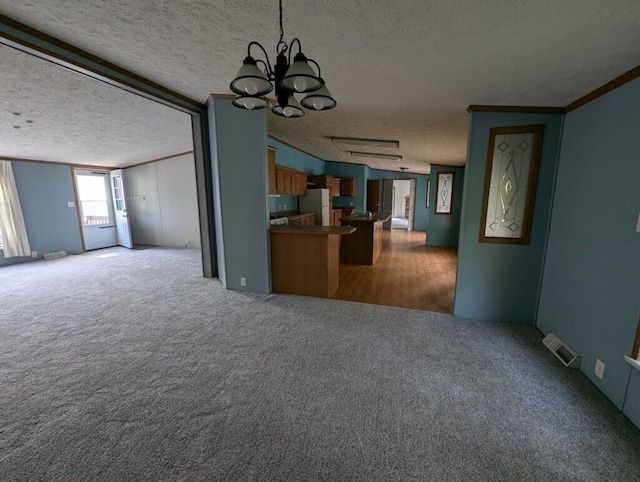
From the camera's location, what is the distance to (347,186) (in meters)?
8.92

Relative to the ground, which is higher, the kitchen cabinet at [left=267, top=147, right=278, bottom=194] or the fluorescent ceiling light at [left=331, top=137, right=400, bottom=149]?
the fluorescent ceiling light at [left=331, top=137, right=400, bottom=149]

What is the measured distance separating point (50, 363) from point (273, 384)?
6.22 ft

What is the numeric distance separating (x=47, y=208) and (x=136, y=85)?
5659 millimetres

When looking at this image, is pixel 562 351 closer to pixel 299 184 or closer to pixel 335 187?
pixel 299 184

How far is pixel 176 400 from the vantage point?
182cm

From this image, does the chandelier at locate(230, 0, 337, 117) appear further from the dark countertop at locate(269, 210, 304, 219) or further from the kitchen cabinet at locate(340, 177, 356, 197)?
the kitchen cabinet at locate(340, 177, 356, 197)

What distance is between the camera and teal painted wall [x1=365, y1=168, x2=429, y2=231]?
9484 mm

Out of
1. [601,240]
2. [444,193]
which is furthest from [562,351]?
[444,193]

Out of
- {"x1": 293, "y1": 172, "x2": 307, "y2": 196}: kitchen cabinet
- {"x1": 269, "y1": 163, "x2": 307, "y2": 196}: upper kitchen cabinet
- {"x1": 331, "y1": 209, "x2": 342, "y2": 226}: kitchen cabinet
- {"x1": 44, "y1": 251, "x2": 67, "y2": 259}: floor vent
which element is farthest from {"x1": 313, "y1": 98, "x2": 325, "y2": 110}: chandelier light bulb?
{"x1": 44, "y1": 251, "x2": 67, "y2": 259}: floor vent

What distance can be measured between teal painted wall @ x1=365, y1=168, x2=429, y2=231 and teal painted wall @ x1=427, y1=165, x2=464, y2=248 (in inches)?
88.4

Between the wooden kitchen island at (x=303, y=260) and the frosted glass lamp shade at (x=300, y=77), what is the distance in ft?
7.04

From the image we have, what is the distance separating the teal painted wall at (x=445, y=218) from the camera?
708cm

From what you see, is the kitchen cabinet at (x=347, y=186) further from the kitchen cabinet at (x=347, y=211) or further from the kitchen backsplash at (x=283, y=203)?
the kitchen backsplash at (x=283, y=203)

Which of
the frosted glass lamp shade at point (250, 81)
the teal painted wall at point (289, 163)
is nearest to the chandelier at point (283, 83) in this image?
the frosted glass lamp shade at point (250, 81)
